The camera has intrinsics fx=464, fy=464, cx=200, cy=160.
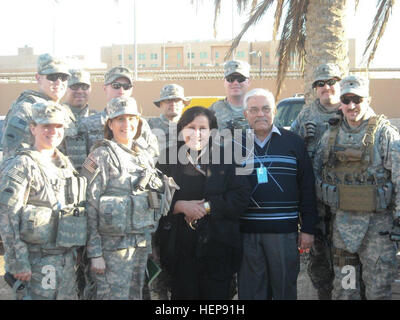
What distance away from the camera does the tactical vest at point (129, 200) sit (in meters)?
3.25

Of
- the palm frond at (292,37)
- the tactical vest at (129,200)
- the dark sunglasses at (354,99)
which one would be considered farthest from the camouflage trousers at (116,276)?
the palm frond at (292,37)

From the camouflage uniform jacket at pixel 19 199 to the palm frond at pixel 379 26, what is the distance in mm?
6750

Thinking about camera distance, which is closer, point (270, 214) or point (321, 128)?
point (270, 214)

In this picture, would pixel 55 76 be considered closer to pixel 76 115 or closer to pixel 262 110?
pixel 76 115

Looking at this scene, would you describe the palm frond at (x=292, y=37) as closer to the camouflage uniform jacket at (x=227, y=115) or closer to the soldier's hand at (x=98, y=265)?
the camouflage uniform jacket at (x=227, y=115)

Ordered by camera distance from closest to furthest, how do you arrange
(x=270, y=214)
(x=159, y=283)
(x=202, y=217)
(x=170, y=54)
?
(x=202, y=217) → (x=270, y=214) → (x=159, y=283) → (x=170, y=54)

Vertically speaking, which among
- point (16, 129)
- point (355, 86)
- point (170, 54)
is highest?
point (170, 54)

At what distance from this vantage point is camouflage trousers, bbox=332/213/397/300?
3.70m

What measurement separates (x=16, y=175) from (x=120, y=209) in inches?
28.4

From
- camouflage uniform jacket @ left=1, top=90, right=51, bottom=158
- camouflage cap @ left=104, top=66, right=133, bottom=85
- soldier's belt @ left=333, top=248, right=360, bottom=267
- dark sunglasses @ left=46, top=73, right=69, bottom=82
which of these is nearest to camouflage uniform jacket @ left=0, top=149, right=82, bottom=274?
camouflage uniform jacket @ left=1, top=90, right=51, bottom=158

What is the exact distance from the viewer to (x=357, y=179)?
12.4 ft

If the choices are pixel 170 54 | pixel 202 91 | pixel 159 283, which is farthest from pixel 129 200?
pixel 170 54

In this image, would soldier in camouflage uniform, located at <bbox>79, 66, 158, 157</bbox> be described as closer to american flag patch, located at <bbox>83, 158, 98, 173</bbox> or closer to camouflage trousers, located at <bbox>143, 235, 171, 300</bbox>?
american flag patch, located at <bbox>83, 158, 98, 173</bbox>
